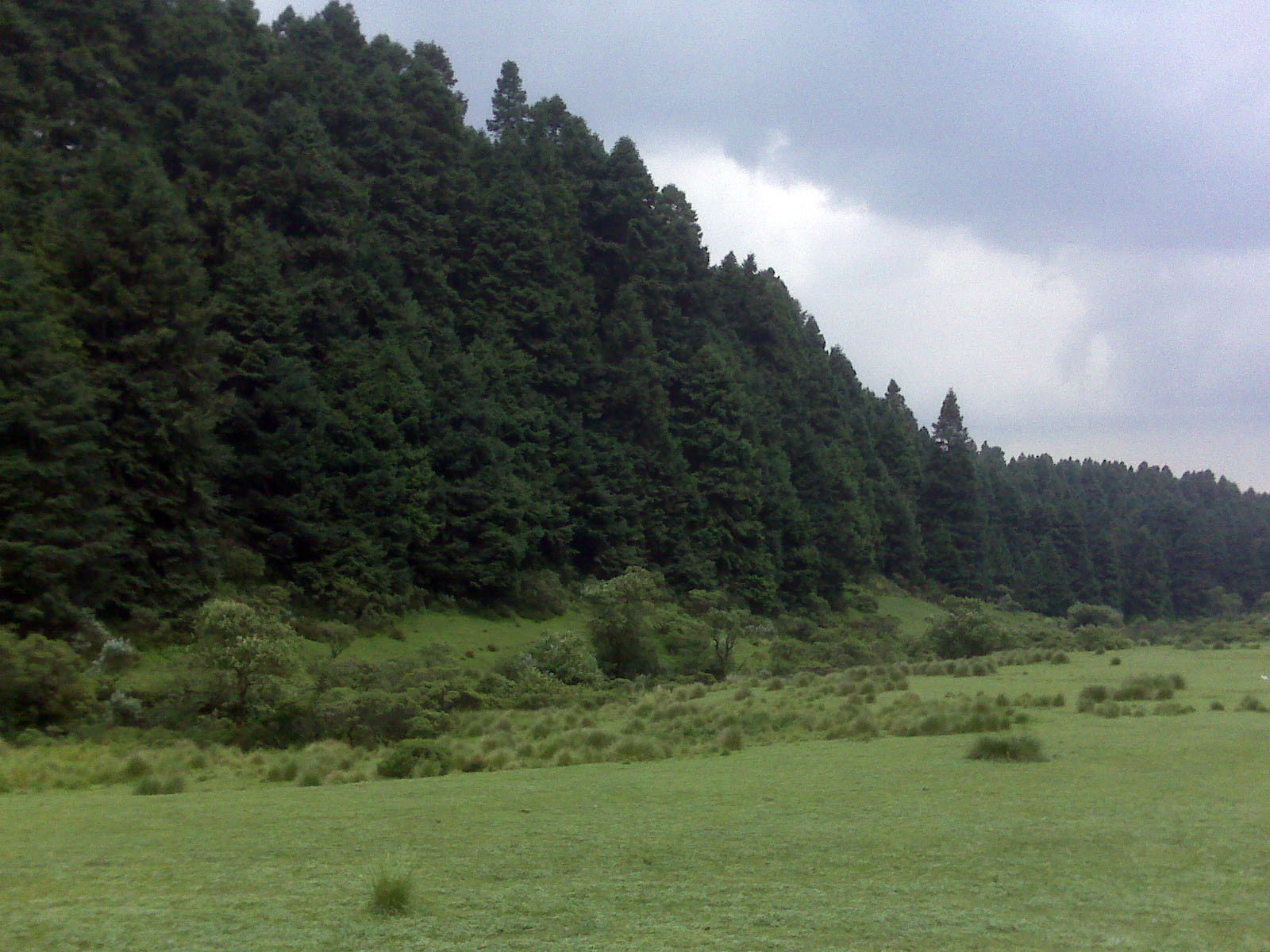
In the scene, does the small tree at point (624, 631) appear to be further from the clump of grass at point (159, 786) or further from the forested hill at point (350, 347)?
the clump of grass at point (159, 786)

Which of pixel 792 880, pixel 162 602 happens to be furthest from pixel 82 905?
pixel 162 602

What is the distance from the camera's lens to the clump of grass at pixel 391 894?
6.66 m

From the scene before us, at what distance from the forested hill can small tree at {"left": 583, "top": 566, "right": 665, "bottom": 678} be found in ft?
26.3

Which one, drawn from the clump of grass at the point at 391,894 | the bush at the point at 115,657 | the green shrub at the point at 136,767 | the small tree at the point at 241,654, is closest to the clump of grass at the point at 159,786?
the green shrub at the point at 136,767

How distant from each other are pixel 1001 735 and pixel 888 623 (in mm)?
53549

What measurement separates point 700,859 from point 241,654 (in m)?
18.7

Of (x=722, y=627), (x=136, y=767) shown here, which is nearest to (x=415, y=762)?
(x=136, y=767)

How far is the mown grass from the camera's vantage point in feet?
20.6

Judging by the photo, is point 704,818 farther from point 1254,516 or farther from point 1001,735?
point 1254,516

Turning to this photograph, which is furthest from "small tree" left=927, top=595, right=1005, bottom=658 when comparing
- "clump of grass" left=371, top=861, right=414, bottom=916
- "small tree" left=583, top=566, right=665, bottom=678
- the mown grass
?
"clump of grass" left=371, top=861, right=414, bottom=916

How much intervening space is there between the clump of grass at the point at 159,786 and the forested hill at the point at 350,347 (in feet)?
52.4

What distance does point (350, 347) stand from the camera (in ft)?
144

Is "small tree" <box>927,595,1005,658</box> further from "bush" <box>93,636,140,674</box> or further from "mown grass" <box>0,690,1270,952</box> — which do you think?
"bush" <box>93,636,140,674</box>

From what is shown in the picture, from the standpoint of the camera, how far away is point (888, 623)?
6450cm
